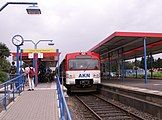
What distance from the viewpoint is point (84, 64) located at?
24.9m

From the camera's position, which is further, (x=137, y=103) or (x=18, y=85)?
(x=18, y=85)

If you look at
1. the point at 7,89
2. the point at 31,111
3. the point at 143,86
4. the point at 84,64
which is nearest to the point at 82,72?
the point at 84,64

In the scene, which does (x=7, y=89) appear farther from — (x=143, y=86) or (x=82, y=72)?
(x=82, y=72)

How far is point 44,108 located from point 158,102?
4.48 m

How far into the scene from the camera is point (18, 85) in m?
18.7

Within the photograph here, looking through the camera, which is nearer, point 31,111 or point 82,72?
point 31,111

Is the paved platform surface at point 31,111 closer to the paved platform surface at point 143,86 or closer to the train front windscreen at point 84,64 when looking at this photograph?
the paved platform surface at point 143,86

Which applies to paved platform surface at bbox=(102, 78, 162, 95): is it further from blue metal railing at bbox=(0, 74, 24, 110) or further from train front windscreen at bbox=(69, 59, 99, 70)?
blue metal railing at bbox=(0, 74, 24, 110)

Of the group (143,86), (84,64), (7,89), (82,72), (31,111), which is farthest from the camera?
(84,64)

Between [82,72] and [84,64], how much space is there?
2.12 feet

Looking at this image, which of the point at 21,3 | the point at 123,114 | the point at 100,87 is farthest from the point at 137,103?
the point at 100,87

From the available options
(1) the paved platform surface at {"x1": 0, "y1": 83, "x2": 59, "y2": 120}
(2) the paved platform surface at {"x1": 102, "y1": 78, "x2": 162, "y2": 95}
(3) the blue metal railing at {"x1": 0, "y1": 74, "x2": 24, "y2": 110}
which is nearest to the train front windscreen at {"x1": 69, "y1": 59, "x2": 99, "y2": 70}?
(2) the paved platform surface at {"x1": 102, "y1": 78, "x2": 162, "y2": 95}

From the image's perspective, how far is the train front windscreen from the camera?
2473 cm

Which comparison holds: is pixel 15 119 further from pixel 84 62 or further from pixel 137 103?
pixel 84 62
